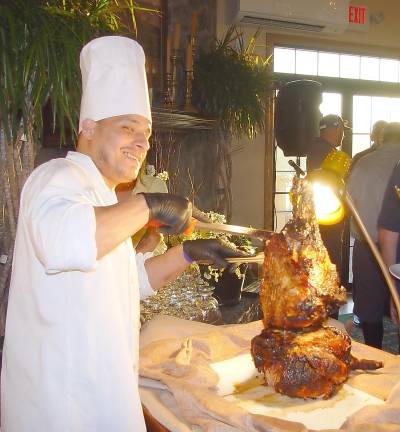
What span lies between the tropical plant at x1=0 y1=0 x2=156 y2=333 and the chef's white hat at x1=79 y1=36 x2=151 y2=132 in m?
0.60

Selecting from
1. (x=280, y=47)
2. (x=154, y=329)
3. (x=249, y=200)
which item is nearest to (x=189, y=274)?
(x=154, y=329)

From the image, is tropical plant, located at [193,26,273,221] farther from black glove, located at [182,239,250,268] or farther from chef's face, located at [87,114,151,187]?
chef's face, located at [87,114,151,187]

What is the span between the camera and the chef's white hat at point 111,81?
1.75 meters

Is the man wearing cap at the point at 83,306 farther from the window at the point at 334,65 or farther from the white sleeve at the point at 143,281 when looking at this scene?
the window at the point at 334,65

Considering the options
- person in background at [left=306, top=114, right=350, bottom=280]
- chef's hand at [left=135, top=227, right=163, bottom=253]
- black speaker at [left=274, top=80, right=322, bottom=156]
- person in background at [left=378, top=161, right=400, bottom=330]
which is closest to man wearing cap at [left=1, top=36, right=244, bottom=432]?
chef's hand at [left=135, top=227, right=163, bottom=253]

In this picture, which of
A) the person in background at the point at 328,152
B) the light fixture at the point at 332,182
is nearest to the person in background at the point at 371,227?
the person in background at the point at 328,152

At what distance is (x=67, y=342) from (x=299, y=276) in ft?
2.86

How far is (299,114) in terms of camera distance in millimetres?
5699

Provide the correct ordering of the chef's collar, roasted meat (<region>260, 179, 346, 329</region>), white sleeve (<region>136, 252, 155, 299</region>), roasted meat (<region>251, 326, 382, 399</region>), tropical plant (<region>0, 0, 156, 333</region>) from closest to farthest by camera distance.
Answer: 1. the chef's collar
2. roasted meat (<region>251, 326, 382, 399</region>)
3. roasted meat (<region>260, 179, 346, 329</region>)
4. white sleeve (<region>136, 252, 155, 299</region>)
5. tropical plant (<region>0, 0, 156, 333</region>)

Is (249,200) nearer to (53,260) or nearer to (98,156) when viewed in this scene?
(98,156)

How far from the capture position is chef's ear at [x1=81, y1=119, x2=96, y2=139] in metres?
1.78

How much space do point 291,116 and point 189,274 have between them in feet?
11.6

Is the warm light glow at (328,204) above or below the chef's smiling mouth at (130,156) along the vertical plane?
below

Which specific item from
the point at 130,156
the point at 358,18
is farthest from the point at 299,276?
the point at 358,18
